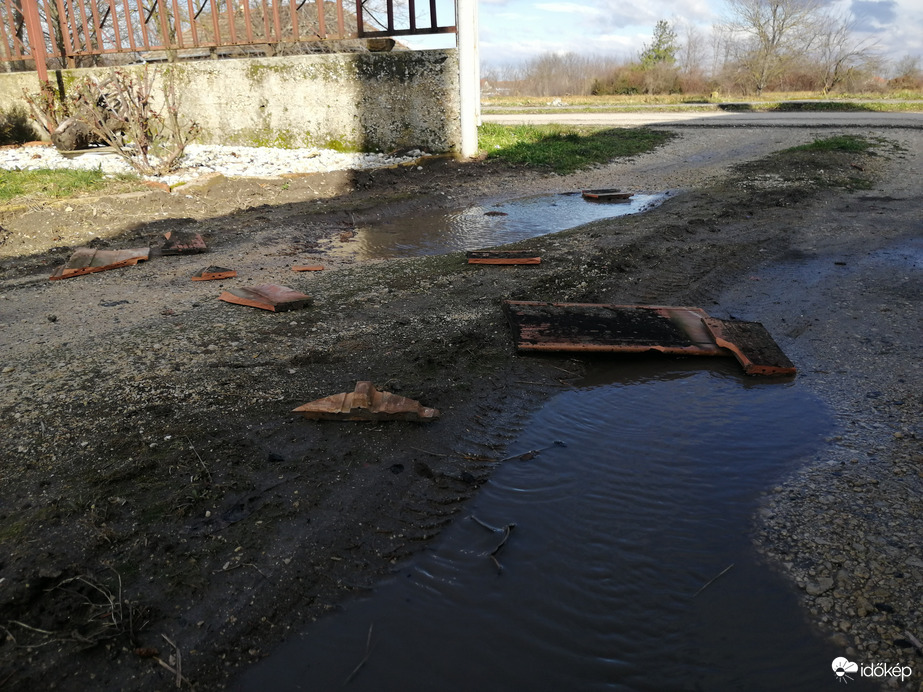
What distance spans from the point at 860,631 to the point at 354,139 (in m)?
10.6

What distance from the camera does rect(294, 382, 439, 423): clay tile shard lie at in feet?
9.80

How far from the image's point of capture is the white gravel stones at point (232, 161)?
9875mm

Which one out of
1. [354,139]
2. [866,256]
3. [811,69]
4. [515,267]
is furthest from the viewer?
[811,69]

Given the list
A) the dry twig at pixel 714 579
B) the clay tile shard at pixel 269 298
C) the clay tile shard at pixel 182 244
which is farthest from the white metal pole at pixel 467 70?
the dry twig at pixel 714 579

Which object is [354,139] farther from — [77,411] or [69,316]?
[77,411]

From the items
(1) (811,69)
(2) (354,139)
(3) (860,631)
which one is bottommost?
(3) (860,631)

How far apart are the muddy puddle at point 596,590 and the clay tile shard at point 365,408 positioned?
52cm

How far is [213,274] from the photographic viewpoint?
17.7 feet

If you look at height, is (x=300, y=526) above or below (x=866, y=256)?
below

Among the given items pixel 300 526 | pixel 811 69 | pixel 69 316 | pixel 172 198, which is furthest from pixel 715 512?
pixel 811 69

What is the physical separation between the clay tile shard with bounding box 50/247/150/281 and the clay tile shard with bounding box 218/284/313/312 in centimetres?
178

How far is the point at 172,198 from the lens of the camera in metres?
8.25

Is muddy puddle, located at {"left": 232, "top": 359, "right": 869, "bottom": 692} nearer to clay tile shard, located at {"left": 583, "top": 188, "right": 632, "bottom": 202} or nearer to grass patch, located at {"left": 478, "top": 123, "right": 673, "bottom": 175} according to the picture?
clay tile shard, located at {"left": 583, "top": 188, "right": 632, "bottom": 202}

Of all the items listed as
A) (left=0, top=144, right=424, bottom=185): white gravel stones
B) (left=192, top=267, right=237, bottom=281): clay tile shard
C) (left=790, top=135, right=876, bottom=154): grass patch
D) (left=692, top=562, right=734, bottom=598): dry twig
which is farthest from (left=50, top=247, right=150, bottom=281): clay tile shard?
(left=790, top=135, right=876, bottom=154): grass patch
